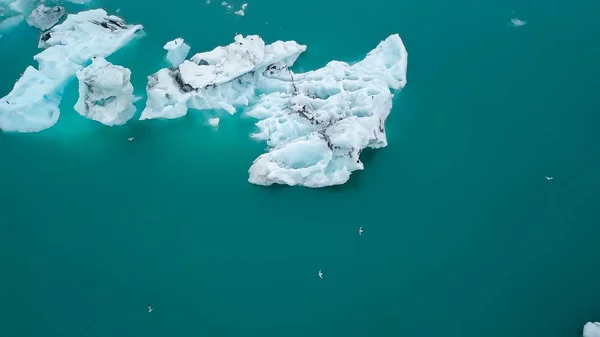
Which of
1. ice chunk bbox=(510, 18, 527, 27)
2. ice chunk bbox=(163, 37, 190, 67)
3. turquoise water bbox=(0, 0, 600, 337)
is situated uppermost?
ice chunk bbox=(510, 18, 527, 27)

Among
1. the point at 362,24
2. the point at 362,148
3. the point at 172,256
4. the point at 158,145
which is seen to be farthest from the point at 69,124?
the point at 362,24

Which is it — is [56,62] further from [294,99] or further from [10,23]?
[294,99]

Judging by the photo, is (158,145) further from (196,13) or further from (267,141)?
(196,13)

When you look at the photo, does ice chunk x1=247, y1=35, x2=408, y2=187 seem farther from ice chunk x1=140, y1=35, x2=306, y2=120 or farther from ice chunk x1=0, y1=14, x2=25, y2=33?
ice chunk x1=0, y1=14, x2=25, y2=33

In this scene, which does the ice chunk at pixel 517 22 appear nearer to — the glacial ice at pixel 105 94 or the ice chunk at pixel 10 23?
the glacial ice at pixel 105 94

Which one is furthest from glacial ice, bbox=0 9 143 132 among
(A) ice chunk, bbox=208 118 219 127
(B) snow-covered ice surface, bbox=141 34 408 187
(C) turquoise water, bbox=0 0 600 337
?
(A) ice chunk, bbox=208 118 219 127

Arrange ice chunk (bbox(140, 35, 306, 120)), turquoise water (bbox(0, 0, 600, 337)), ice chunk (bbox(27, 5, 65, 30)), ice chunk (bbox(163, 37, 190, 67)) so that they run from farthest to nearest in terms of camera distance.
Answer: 1. ice chunk (bbox(27, 5, 65, 30))
2. ice chunk (bbox(163, 37, 190, 67))
3. ice chunk (bbox(140, 35, 306, 120))
4. turquoise water (bbox(0, 0, 600, 337))
